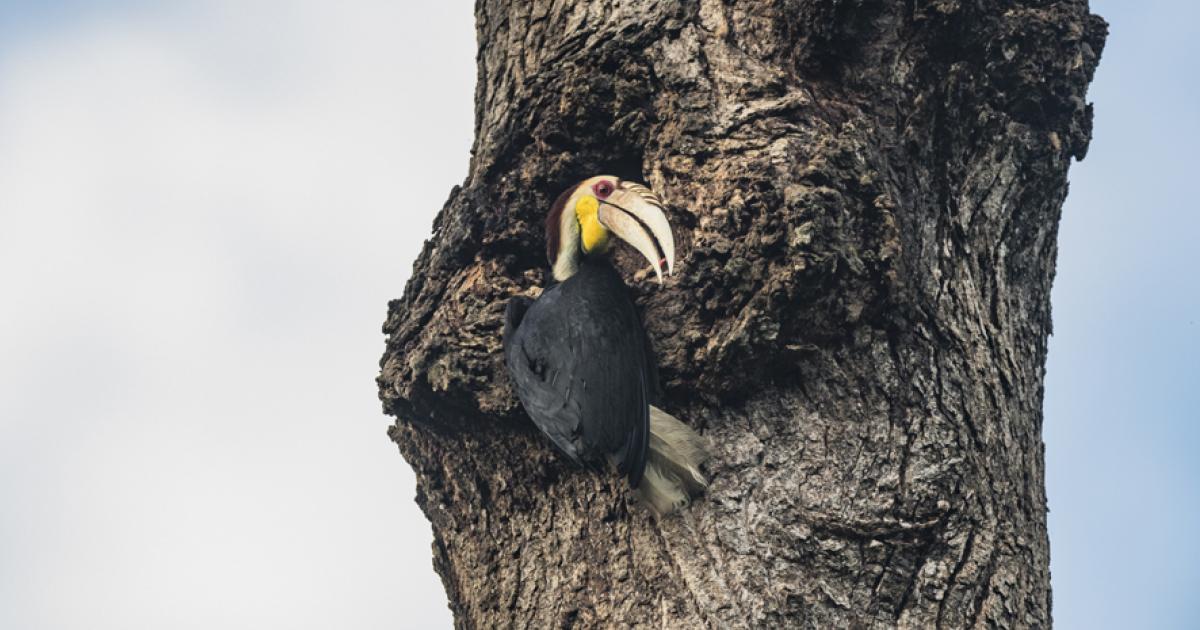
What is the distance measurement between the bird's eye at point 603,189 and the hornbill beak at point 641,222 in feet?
0.04

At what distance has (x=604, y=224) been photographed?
3.20 metres

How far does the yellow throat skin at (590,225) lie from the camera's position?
3.22 m

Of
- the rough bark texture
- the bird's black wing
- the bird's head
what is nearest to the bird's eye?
the bird's head

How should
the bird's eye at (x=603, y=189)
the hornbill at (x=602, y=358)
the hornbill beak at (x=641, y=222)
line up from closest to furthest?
1. the hornbill at (x=602, y=358)
2. the hornbill beak at (x=641, y=222)
3. the bird's eye at (x=603, y=189)

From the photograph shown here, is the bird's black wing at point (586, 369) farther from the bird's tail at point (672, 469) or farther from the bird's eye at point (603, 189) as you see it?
the bird's eye at point (603, 189)

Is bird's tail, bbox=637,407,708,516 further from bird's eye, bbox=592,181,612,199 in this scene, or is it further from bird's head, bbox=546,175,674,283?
bird's eye, bbox=592,181,612,199

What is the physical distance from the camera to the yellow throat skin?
3221 mm

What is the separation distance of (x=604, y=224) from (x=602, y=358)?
374 millimetres

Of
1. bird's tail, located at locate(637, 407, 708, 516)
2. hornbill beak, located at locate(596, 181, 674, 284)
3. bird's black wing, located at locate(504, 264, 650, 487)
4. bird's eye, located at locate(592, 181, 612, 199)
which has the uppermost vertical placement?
bird's eye, located at locate(592, 181, 612, 199)

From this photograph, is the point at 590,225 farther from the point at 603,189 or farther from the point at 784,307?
the point at 784,307

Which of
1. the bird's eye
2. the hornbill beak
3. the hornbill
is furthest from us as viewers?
the bird's eye

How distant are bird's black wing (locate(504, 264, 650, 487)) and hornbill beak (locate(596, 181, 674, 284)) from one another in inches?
5.1

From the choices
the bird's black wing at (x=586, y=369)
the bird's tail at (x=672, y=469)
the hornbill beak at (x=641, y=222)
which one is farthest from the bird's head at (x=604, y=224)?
the bird's tail at (x=672, y=469)

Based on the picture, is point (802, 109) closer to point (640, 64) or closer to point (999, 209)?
point (640, 64)
